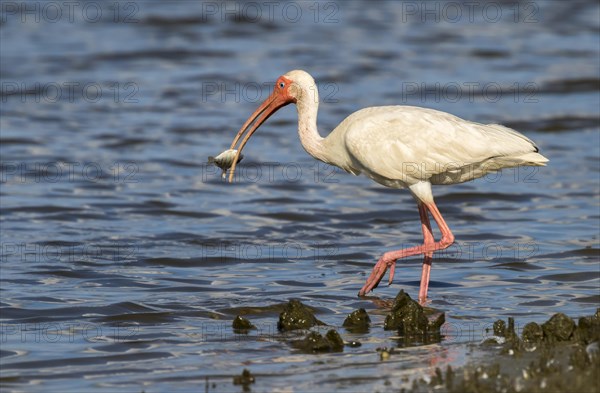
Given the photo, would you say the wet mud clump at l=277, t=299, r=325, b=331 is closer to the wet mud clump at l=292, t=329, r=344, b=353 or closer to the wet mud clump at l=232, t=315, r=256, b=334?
the wet mud clump at l=232, t=315, r=256, b=334

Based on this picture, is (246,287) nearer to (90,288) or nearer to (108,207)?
(90,288)

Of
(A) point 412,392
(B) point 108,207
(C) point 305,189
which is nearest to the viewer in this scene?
(A) point 412,392

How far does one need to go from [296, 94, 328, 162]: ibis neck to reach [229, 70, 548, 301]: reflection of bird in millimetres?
268

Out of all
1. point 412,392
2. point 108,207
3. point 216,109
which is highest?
point 216,109

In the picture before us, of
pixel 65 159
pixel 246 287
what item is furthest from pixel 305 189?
pixel 246 287

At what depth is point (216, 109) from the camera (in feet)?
70.1

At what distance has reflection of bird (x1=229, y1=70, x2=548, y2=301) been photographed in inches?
429

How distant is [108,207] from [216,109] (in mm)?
6395

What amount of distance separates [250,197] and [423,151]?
5320mm

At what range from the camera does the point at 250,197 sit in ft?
52.4

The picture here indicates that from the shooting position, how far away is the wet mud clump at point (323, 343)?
8.96 metres
